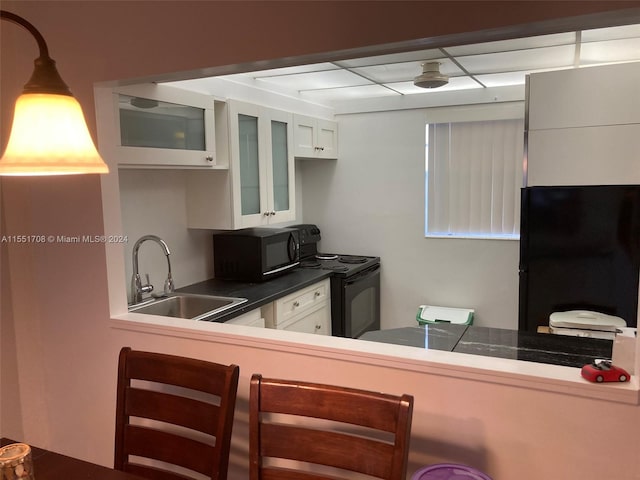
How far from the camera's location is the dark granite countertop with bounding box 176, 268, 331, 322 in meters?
2.60

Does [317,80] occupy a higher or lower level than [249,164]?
higher

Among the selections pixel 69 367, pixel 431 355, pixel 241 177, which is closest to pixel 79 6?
pixel 241 177

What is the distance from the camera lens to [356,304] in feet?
Answer: 12.0

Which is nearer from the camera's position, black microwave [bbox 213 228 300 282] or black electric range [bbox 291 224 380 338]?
black microwave [bbox 213 228 300 282]

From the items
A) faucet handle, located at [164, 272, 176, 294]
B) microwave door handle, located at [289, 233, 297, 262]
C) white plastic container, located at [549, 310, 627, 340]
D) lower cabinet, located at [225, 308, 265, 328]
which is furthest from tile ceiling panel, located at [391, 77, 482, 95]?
faucet handle, located at [164, 272, 176, 294]

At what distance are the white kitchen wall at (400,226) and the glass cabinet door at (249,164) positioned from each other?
127cm

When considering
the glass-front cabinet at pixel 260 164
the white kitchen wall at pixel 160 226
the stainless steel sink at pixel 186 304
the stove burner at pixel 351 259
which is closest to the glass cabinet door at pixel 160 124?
the glass-front cabinet at pixel 260 164

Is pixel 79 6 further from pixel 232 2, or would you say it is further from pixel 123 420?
pixel 123 420

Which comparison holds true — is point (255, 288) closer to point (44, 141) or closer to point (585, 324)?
point (585, 324)

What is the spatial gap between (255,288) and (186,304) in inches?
16.3

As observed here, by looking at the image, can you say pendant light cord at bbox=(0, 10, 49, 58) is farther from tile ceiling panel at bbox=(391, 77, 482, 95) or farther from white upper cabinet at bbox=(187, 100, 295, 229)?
tile ceiling panel at bbox=(391, 77, 482, 95)

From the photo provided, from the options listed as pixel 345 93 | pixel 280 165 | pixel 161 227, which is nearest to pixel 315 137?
pixel 345 93

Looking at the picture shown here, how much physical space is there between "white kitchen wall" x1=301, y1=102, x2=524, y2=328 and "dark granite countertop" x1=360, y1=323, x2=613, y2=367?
1.67 metres

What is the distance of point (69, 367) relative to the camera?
84.6 inches
